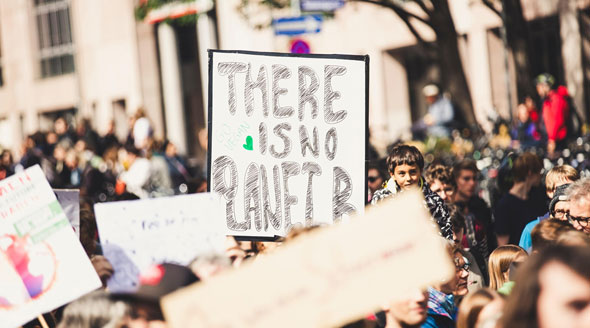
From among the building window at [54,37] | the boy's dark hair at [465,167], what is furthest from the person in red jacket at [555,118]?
the building window at [54,37]

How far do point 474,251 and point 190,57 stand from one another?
21196 millimetres

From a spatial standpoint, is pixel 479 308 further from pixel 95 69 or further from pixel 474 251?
pixel 95 69

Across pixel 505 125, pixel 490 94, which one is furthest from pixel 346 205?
pixel 490 94

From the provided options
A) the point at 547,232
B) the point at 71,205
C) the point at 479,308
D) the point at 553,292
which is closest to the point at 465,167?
the point at 71,205

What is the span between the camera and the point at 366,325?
4180 mm

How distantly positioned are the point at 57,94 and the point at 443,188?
24686 millimetres

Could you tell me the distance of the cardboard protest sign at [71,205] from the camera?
6.21m

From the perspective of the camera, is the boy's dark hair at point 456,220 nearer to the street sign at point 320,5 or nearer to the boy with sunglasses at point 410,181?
the boy with sunglasses at point 410,181

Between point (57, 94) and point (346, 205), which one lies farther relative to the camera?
point (57, 94)

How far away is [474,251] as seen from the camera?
292 inches

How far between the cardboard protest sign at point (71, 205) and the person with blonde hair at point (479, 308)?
2890 millimetres

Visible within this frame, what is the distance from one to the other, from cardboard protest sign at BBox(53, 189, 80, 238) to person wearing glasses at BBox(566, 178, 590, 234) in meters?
2.90

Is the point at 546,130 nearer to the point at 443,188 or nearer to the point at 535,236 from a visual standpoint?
the point at 443,188

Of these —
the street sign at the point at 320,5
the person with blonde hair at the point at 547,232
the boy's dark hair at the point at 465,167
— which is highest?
the street sign at the point at 320,5
